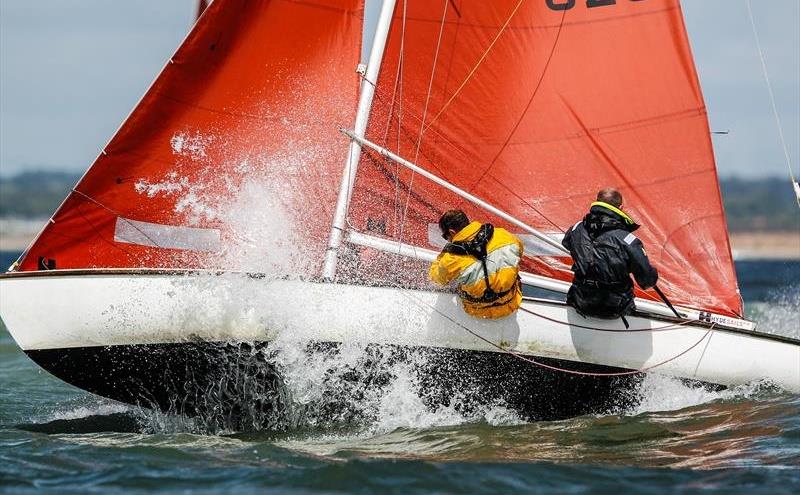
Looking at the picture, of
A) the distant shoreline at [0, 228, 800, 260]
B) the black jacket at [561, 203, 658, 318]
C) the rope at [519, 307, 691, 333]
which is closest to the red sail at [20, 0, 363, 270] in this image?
the rope at [519, 307, 691, 333]

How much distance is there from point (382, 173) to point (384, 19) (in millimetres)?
1101

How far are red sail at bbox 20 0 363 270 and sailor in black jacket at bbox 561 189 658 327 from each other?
73.7 inches

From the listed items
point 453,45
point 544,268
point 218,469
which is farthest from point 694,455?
point 453,45

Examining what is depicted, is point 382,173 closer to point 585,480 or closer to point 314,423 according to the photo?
point 314,423

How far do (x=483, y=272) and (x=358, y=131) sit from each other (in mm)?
1558

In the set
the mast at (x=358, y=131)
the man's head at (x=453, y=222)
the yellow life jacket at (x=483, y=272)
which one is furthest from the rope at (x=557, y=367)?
the mast at (x=358, y=131)

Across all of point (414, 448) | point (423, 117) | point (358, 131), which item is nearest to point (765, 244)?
point (423, 117)

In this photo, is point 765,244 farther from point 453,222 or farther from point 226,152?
point 453,222

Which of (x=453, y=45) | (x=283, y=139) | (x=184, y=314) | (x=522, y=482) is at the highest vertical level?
(x=453, y=45)

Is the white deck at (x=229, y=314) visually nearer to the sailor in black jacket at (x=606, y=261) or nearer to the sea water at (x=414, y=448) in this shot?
the sea water at (x=414, y=448)

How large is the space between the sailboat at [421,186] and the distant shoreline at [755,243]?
93.0 m

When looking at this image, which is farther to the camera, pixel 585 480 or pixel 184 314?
pixel 184 314

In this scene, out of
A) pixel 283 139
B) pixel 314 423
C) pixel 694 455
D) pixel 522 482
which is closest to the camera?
pixel 522 482

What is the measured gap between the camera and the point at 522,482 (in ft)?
21.5
